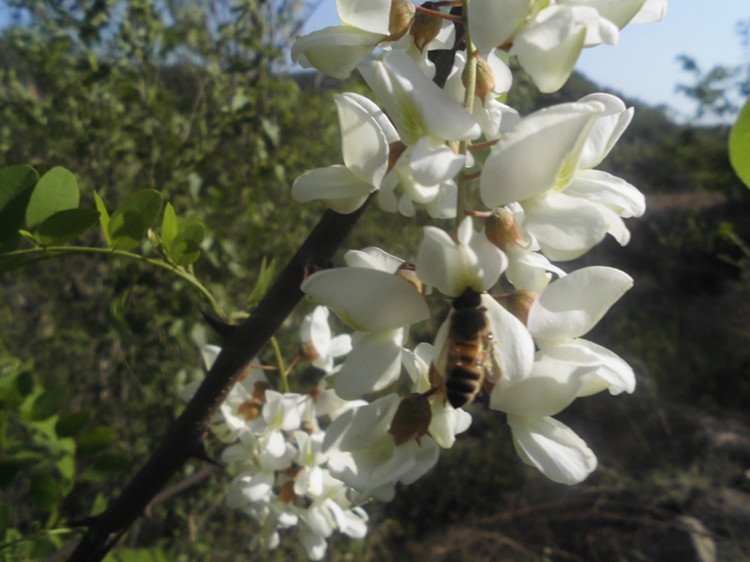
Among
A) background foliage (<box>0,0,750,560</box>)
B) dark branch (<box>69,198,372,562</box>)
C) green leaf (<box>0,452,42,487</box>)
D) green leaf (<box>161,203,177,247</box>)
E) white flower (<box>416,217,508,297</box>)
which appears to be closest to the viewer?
white flower (<box>416,217,508,297</box>)

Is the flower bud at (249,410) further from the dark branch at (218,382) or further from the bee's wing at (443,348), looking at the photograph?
the bee's wing at (443,348)

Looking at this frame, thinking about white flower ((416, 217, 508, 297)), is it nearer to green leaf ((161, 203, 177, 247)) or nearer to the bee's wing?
the bee's wing

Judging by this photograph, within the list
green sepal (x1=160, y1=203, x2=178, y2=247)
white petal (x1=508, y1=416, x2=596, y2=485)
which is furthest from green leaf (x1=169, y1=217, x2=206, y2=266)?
→ white petal (x1=508, y1=416, x2=596, y2=485)

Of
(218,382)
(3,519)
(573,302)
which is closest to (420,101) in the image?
(573,302)

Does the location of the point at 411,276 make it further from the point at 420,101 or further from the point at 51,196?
the point at 51,196

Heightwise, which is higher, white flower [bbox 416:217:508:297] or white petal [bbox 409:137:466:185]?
white petal [bbox 409:137:466:185]

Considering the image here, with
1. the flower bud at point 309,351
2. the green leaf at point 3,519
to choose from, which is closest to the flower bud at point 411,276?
the flower bud at point 309,351

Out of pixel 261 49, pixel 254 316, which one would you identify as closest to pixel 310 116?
pixel 261 49
